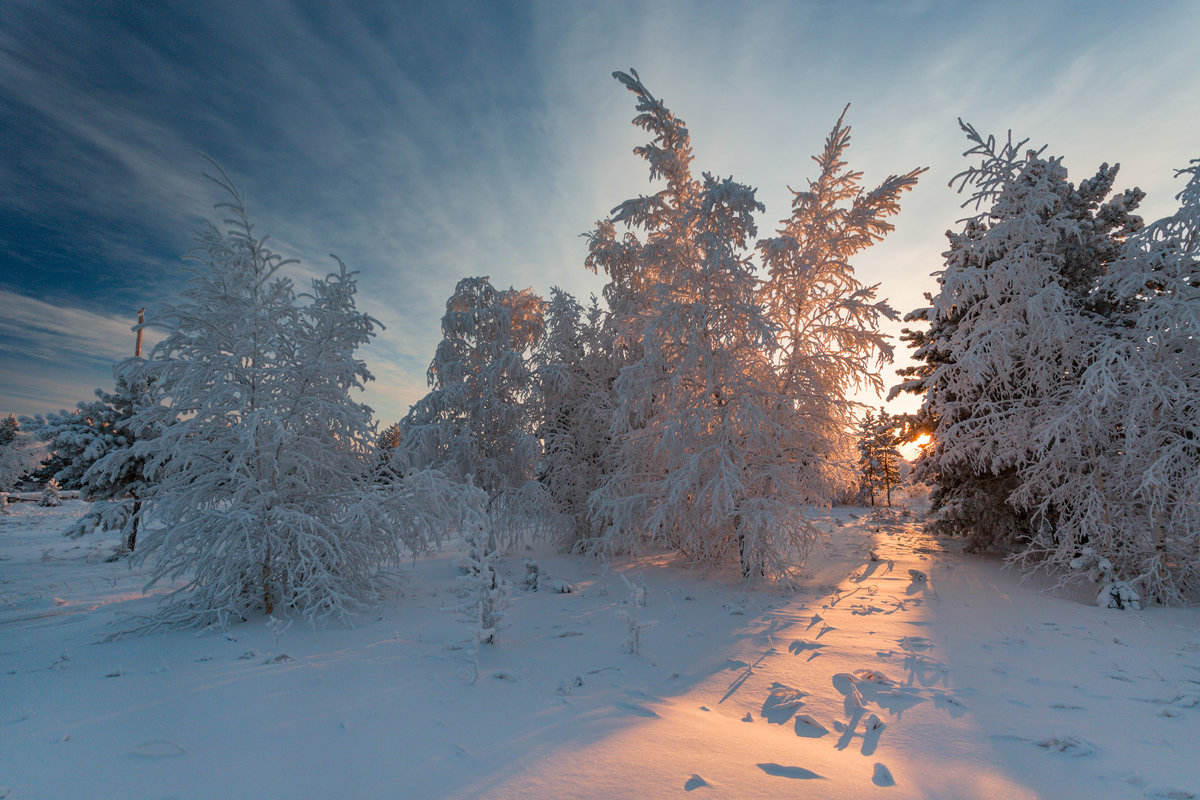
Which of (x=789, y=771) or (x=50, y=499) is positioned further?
(x=50, y=499)

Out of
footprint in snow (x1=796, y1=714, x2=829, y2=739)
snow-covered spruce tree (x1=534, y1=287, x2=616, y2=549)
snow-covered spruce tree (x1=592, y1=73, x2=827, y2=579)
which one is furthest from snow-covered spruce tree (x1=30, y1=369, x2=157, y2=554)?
footprint in snow (x1=796, y1=714, x2=829, y2=739)

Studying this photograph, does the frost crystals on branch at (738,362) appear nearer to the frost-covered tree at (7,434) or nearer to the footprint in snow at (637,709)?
the footprint in snow at (637,709)

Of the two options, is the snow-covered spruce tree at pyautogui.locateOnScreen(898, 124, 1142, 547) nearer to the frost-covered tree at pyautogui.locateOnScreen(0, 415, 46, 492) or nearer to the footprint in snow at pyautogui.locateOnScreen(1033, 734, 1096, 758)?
the footprint in snow at pyautogui.locateOnScreen(1033, 734, 1096, 758)

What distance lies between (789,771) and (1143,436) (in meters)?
7.60

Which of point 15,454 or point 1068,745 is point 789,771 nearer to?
point 1068,745

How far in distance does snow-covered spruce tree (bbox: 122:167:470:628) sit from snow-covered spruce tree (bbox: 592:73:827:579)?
3.32 m

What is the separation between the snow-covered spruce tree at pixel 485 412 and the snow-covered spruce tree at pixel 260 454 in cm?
356

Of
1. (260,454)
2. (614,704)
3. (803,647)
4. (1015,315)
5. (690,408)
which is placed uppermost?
(1015,315)

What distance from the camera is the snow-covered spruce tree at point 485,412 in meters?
9.74

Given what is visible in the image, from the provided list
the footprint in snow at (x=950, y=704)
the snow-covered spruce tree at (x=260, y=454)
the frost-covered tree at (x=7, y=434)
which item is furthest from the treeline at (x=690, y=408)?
the frost-covered tree at (x=7, y=434)

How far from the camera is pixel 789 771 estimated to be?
2.38 metres

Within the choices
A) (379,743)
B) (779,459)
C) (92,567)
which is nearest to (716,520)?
(779,459)

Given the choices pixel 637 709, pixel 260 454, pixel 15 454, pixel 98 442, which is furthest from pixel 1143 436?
pixel 15 454

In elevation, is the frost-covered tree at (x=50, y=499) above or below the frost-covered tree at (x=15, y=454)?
below
